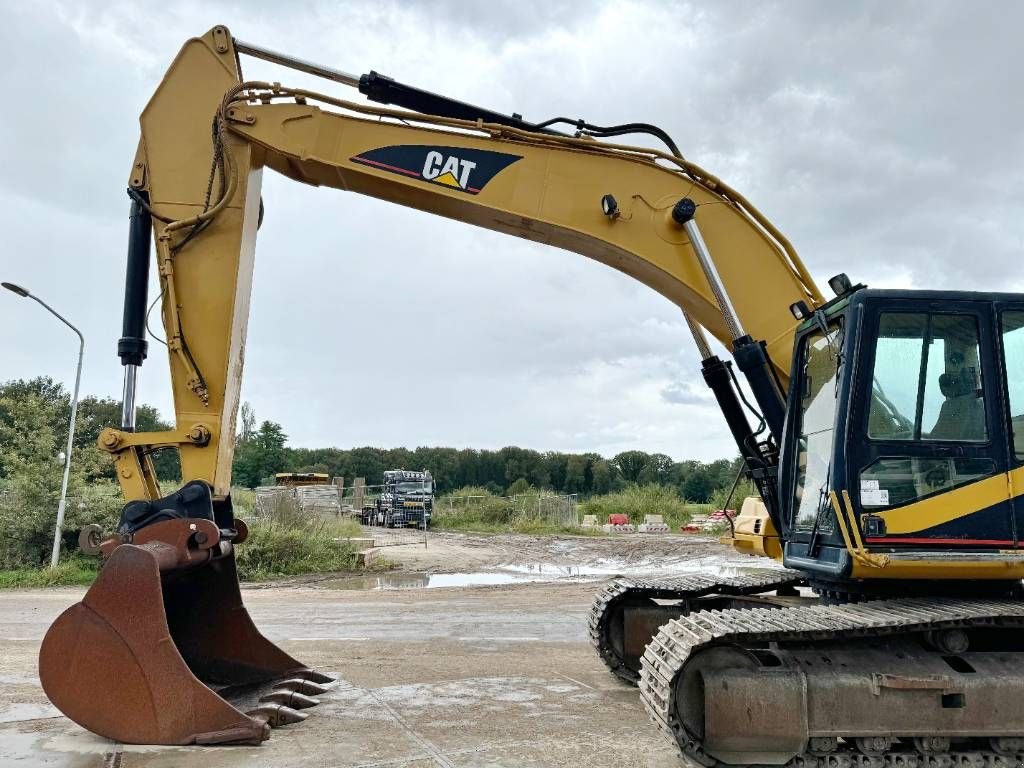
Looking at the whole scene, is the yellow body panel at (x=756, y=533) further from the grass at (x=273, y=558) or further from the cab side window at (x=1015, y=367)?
the grass at (x=273, y=558)

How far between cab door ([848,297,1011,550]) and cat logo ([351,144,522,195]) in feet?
9.47

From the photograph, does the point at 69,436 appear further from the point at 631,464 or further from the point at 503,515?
the point at 631,464

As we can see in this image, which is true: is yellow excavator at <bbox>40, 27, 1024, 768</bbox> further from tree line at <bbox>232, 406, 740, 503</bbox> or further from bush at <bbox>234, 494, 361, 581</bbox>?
tree line at <bbox>232, 406, 740, 503</bbox>

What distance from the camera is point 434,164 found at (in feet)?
21.6

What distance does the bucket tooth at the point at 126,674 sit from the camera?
5.22 metres

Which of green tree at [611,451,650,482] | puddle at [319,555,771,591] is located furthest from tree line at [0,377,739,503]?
puddle at [319,555,771,591]

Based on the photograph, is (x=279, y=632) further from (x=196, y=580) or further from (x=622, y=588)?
(x=622, y=588)

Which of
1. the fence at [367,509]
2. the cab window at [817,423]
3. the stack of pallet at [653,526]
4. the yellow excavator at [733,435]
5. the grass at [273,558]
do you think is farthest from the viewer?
the stack of pallet at [653,526]

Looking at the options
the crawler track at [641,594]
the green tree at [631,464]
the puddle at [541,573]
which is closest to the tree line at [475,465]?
the green tree at [631,464]

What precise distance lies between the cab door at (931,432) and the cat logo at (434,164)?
114 inches

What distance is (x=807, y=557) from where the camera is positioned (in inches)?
217

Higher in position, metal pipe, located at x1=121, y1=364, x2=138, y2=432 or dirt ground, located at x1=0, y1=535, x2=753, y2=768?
metal pipe, located at x1=121, y1=364, x2=138, y2=432

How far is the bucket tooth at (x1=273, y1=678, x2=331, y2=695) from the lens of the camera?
6534 millimetres

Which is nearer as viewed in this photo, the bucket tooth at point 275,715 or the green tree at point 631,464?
the bucket tooth at point 275,715
